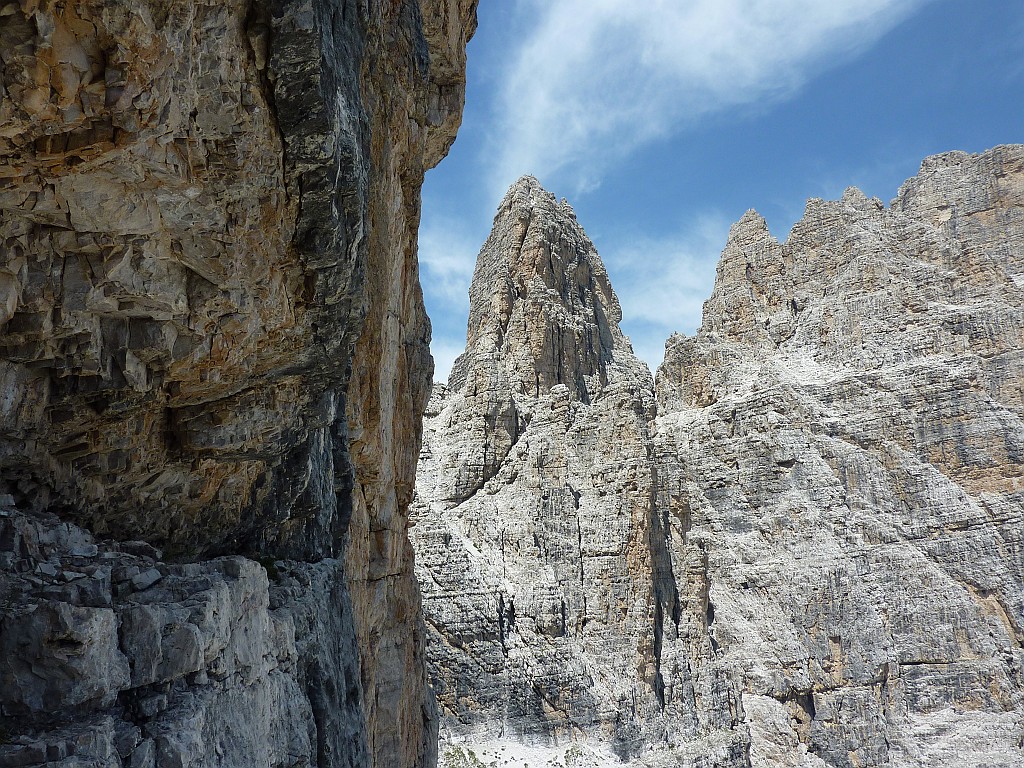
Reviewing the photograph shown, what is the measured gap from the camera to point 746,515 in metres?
58.2

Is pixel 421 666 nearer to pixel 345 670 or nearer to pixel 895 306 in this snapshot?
pixel 345 670

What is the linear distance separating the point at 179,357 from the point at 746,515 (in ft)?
179

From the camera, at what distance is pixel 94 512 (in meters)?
Answer: 8.92

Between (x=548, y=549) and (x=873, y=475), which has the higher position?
(x=873, y=475)

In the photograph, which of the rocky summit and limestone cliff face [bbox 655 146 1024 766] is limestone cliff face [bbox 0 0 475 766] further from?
limestone cliff face [bbox 655 146 1024 766]

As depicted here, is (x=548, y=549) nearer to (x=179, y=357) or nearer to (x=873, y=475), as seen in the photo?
(x=873, y=475)

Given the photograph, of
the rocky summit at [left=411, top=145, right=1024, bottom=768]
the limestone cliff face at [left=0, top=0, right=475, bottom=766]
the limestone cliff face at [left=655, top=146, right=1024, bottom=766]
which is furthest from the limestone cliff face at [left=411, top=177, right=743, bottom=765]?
the limestone cliff face at [left=0, top=0, right=475, bottom=766]

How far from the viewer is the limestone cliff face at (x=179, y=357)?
20.6 feet

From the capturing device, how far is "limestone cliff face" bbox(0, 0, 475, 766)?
20.6 ft

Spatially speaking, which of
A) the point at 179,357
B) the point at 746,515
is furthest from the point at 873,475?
the point at 179,357

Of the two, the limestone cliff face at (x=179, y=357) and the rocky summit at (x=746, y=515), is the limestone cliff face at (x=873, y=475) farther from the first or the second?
the limestone cliff face at (x=179, y=357)

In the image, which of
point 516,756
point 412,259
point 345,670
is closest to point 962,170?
point 516,756

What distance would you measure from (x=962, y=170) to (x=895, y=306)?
16557 mm

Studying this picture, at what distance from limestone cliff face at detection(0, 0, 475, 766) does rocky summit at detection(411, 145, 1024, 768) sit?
2900 cm
